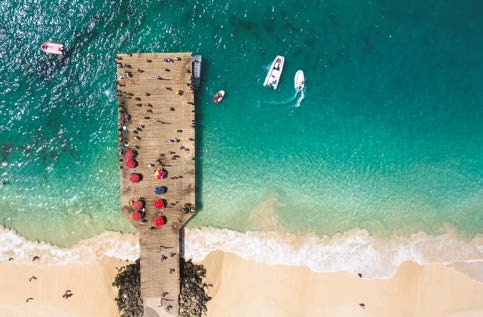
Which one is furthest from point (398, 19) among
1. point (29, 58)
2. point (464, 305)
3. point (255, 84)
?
point (29, 58)

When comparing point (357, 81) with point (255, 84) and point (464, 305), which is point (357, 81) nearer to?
point (255, 84)

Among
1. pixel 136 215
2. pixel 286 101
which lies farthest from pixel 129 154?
pixel 286 101

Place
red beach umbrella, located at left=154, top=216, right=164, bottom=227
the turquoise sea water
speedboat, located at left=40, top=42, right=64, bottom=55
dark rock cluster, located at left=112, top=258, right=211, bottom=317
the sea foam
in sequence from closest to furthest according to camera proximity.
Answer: red beach umbrella, located at left=154, top=216, right=164, bottom=227 < speedboat, located at left=40, top=42, right=64, bottom=55 < dark rock cluster, located at left=112, top=258, right=211, bottom=317 < the turquoise sea water < the sea foam

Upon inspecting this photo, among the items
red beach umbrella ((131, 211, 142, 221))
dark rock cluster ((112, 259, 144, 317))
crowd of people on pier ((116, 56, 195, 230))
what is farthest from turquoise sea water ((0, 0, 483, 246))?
dark rock cluster ((112, 259, 144, 317))

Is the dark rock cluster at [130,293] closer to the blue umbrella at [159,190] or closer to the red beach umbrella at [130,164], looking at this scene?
the blue umbrella at [159,190]

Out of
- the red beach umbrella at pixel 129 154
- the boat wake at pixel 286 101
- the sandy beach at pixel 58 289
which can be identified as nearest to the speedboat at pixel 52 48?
the red beach umbrella at pixel 129 154

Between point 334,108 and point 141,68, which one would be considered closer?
point 141,68

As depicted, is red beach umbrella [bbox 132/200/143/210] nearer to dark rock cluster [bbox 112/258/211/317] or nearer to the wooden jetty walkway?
the wooden jetty walkway
